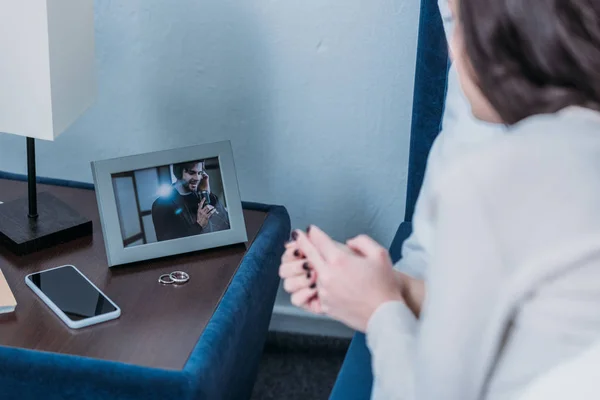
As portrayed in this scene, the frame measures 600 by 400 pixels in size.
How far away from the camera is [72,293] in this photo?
1114mm

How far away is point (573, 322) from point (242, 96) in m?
1.00

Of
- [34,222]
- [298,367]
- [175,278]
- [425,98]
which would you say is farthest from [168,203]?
[298,367]

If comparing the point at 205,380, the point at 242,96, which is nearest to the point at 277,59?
the point at 242,96

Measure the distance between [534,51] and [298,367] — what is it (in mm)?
1192

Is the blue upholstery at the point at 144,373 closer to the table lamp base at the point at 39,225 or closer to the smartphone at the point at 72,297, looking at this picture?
the smartphone at the point at 72,297

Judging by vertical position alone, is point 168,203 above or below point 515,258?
below

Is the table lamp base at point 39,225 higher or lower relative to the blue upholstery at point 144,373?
higher

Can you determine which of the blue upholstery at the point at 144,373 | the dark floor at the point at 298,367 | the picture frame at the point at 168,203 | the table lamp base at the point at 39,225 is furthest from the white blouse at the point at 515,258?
the dark floor at the point at 298,367

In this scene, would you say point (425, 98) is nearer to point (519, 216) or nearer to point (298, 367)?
point (298, 367)

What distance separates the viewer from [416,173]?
55.2 inches

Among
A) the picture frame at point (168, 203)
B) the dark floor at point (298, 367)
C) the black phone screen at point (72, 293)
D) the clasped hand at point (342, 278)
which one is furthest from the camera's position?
the dark floor at point (298, 367)

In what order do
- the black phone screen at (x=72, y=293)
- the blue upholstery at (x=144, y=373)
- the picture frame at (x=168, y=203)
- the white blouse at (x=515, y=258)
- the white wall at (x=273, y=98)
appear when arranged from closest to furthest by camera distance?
the white blouse at (x=515, y=258) → the blue upholstery at (x=144, y=373) → the black phone screen at (x=72, y=293) → the picture frame at (x=168, y=203) → the white wall at (x=273, y=98)

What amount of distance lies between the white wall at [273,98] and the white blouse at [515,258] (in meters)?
0.83

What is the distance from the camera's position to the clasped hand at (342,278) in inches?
31.9
